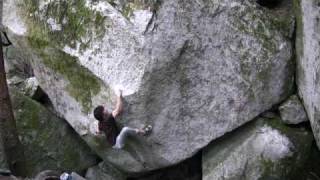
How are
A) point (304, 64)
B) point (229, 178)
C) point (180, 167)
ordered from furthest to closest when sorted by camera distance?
point (180, 167) → point (229, 178) → point (304, 64)

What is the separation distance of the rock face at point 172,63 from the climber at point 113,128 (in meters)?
0.15

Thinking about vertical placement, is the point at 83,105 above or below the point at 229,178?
above

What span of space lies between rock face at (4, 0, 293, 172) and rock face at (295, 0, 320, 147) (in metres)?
0.37

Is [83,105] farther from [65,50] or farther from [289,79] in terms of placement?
[289,79]

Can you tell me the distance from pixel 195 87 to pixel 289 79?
1822 mm

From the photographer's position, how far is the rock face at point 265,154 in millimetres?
10109

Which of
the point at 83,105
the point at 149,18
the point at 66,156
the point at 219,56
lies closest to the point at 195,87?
the point at 219,56

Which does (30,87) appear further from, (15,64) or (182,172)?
(182,172)

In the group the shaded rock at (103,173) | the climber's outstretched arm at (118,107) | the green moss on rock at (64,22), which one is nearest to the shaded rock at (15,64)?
the green moss on rock at (64,22)

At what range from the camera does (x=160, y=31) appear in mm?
9773

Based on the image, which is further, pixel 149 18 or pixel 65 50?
pixel 65 50

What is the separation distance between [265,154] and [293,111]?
975 millimetres

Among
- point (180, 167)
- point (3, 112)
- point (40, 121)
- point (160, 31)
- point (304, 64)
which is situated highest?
point (160, 31)

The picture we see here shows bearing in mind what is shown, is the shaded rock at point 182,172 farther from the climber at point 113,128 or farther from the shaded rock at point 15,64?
the shaded rock at point 15,64
